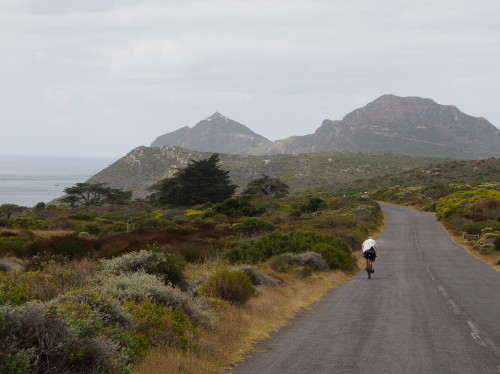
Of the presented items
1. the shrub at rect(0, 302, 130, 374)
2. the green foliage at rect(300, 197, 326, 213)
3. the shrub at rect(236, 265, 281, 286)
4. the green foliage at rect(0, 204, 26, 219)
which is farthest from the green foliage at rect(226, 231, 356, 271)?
the green foliage at rect(0, 204, 26, 219)

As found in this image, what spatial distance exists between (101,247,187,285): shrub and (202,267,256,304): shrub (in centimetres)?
71

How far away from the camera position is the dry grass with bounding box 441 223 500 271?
30.1 meters

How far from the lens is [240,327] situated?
Result: 1138 cm

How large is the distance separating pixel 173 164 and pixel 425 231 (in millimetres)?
115939

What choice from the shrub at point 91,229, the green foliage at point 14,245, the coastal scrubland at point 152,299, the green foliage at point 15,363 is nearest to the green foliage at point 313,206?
the shrub at point 91,229

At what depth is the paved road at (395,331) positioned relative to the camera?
8.62 meters

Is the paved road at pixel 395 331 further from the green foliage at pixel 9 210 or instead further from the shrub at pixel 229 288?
the green foliage at pixel 9 210

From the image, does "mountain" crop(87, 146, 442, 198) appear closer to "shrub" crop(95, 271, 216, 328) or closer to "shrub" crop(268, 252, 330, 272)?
"shrub" crop(268, 252, 330, 272)

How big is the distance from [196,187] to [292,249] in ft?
165

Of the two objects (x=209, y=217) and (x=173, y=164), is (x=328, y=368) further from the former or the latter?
(x=173, y=164)

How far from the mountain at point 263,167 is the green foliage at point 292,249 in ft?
365

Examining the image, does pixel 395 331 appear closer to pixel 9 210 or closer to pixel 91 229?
pixel 91 229

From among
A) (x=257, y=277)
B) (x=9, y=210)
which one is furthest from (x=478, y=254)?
(x=9, y=210)

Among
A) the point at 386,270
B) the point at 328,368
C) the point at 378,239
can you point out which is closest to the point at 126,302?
the point at 328,368
